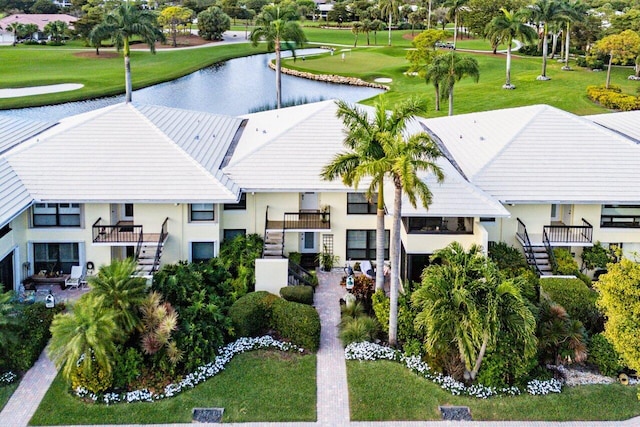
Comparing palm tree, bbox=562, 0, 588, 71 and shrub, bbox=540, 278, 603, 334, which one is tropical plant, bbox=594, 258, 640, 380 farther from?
palm tree, bbox=562, 0, 588, 71

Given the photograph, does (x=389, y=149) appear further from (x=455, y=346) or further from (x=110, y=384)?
(x=110, y=384)

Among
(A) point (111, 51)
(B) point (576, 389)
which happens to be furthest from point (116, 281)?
(A) point (111, 51)

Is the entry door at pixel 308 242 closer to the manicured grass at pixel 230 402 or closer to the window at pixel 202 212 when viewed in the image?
the window at pixel 202 212

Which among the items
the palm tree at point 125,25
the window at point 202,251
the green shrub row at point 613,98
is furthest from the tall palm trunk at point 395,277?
the green shrub row at point 613,98

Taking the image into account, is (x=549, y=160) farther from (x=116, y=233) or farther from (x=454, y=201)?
(x=116, y=233)

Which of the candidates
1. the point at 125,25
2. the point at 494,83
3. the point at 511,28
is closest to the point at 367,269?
the point at 125,25

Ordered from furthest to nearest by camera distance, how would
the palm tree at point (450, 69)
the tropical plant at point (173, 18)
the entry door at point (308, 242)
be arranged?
the tropical plant at point (173, 18)
the palm tree at point (450, 69)
the entry door at point (308, 242)
